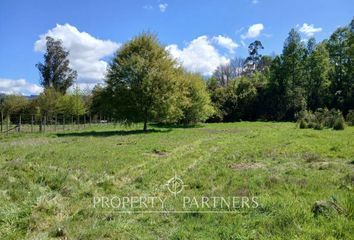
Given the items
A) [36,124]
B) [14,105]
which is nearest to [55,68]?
[14,105]

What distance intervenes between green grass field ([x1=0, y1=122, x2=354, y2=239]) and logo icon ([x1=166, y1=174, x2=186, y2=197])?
0.16 meters

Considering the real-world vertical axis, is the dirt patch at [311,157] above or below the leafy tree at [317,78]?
below

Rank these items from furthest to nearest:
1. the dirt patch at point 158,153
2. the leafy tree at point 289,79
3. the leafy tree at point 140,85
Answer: the leafy tree at point 289,79 → the leafy tree at point 140,85 → the dirt patch at point 158,153

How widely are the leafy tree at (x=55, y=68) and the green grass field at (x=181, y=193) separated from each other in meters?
58.3

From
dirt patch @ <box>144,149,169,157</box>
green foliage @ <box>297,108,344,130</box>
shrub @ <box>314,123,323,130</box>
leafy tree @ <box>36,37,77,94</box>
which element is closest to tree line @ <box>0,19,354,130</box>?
leafy tree @ <box>36,37,77,94</box>

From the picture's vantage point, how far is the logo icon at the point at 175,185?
8.95 metres

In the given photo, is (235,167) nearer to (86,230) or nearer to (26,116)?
(86,230)

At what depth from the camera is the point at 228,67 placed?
315ft

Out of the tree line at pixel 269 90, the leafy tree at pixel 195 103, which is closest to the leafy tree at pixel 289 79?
the tree line at pixel 269 90

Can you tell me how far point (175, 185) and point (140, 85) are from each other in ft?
76.2

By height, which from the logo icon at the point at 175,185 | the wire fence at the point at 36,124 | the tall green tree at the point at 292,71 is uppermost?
the tall green tree at the point at 292,71

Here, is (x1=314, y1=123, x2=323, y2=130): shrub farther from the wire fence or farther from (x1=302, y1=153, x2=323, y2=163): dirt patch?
the wire fence

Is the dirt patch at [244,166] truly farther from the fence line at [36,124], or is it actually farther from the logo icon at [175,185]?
the fence line at [36,124]

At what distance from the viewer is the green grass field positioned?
19.7 ft
